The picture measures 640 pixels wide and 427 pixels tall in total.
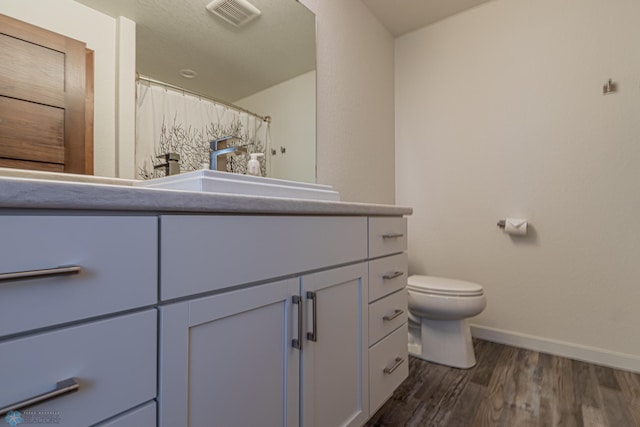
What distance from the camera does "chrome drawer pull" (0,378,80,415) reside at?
40 cm

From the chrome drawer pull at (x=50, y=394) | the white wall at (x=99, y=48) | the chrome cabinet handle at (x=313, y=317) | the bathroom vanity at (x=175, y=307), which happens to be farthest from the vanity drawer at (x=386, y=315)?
the white wall at (x=99, y=48)

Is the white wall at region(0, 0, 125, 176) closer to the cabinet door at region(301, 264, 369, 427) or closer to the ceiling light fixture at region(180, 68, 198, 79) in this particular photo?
the ceiling light fixture at region(180, 68, 198, 79)

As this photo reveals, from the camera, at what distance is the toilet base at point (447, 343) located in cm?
172

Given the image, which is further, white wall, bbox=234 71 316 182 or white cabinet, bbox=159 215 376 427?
white wall, bbox=234 71 316 182

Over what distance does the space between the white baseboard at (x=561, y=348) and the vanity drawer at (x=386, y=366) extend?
1.02 meters

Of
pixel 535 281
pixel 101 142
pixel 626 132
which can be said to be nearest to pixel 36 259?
pixel 101 142

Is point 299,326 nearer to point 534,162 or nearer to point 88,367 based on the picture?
point 88,367

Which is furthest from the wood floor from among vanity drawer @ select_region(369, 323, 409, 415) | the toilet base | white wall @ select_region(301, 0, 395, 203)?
white wall @ select_region(301, 0, 395, 203)

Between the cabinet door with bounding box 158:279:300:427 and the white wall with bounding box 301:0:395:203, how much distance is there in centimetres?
111

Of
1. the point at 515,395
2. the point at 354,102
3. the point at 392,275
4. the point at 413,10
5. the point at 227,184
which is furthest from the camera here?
the point at 413,10

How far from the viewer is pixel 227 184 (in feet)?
2.67

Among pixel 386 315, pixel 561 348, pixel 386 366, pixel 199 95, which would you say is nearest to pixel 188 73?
pixel 199 95

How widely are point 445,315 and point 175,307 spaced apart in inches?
59.0

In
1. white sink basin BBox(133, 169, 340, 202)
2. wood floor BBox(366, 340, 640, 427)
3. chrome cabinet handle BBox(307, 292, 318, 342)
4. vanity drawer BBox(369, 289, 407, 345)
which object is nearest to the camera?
white sink basin BBox(133, 169, 340, 202)
